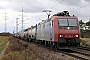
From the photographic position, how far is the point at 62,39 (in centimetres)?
2220

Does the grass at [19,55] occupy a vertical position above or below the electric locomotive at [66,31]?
below

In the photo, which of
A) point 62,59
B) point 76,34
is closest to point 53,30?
point 76,34

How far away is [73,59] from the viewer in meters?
16.1

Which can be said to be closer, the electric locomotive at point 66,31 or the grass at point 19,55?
the grass at point 19,55

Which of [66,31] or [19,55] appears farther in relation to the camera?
[66,31]

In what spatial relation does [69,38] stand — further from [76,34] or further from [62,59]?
[62,59]

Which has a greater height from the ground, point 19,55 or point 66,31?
point 66,31

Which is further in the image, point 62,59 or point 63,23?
point 63,23

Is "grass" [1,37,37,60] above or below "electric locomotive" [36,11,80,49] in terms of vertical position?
below

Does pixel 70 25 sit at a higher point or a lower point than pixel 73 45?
higher

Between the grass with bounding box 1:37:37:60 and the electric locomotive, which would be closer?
the grass with bounding box 1:37:37:60

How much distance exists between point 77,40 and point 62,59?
6.36m

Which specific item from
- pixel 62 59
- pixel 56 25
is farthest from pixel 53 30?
pixel 62 59

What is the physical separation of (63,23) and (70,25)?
639mm
